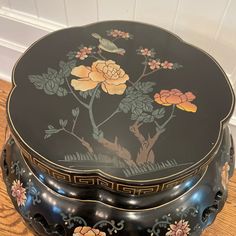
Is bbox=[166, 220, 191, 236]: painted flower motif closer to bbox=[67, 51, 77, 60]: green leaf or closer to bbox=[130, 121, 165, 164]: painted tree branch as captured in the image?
bbox=[130, 121, 165, 164]: painted tree branch

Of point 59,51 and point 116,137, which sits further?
point 59,51

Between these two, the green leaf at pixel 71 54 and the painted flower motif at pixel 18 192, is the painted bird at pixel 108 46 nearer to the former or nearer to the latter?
the green leaf at pixel 71 54

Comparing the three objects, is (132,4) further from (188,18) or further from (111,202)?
(111,202)

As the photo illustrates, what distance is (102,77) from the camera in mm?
765

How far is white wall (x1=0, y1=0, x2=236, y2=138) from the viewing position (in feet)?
3.05

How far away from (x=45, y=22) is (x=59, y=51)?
437mm

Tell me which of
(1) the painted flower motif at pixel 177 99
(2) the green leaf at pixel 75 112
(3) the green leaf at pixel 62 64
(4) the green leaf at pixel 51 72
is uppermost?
(3) the green leaf at pixel 62 64

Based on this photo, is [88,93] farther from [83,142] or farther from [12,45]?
[12,45]

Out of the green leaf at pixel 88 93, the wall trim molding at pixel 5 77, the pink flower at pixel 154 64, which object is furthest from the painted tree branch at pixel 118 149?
the wall trim molding at pixel 5 77

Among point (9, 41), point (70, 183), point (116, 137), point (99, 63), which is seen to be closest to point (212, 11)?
point (99, 63)

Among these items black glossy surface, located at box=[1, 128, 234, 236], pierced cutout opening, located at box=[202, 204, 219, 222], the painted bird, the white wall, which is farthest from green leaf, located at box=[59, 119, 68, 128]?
the white wall

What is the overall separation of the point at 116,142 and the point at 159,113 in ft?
0.35

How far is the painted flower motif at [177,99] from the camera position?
72cm

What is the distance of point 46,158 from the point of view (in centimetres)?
63
